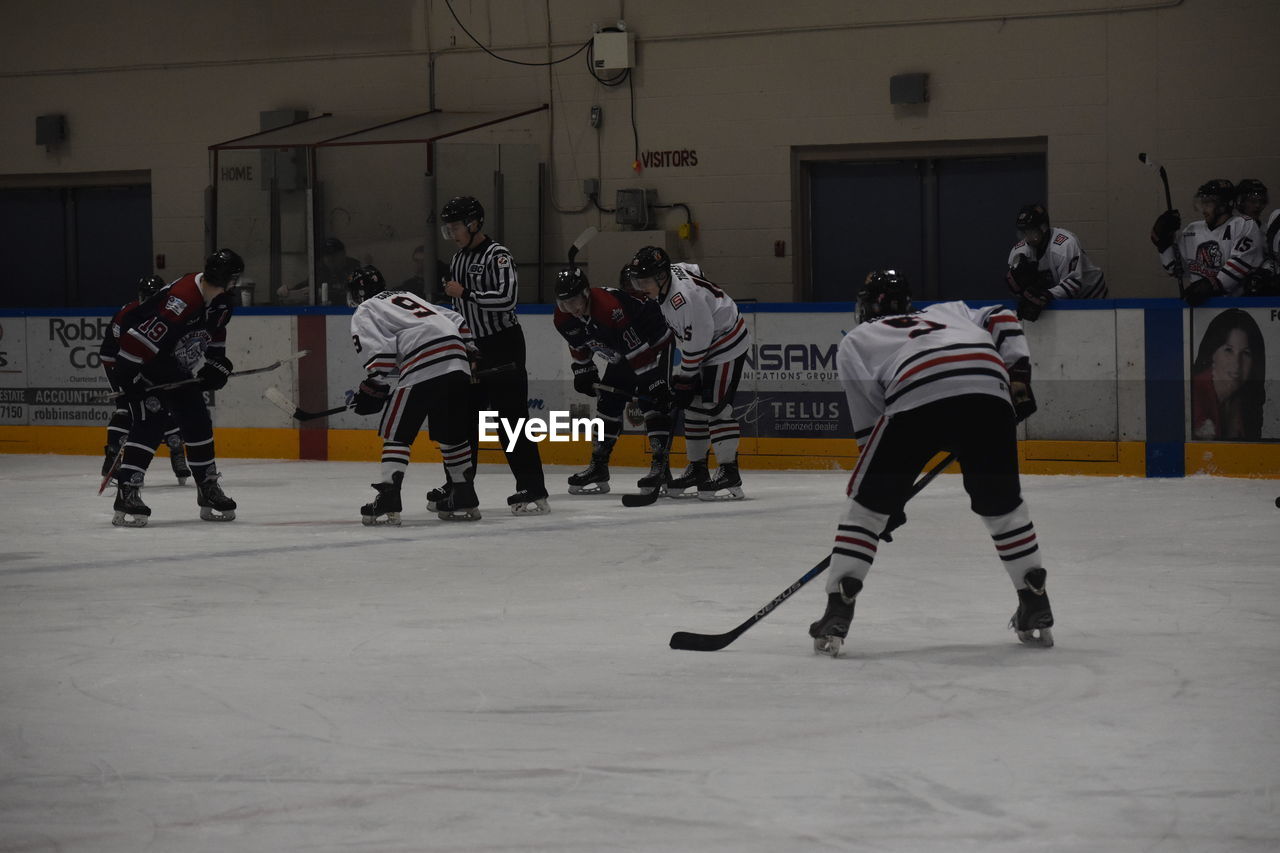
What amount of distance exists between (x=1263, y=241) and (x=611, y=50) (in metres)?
5.32

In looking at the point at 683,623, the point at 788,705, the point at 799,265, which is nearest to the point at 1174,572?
the point at 683,623

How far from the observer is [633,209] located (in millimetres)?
13211

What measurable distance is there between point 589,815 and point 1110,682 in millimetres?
1733

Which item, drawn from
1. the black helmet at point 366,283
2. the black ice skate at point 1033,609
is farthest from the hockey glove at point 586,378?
the black ice skate at point 1033,609

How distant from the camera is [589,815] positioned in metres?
3.34

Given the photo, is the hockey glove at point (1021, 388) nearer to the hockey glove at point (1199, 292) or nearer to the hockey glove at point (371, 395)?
the hockey glove at point (371, 395)

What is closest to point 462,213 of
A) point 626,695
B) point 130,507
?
point 130,507

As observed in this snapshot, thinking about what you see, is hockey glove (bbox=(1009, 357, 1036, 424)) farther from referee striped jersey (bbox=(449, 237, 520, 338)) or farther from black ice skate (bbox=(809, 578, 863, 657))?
referee striped jersey (bbox=(449, 237, 520, 338))

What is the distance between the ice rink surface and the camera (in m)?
3.30

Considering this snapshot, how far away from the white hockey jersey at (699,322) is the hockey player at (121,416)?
2617 mm

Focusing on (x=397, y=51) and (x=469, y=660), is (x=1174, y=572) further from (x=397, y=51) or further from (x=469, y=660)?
Result: (x=397, y=51)

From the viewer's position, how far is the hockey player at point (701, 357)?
8.90m

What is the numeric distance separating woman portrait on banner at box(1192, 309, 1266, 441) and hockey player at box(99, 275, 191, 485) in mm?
5607

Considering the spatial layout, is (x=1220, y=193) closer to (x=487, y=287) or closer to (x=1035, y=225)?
(x=1035, y=225)
